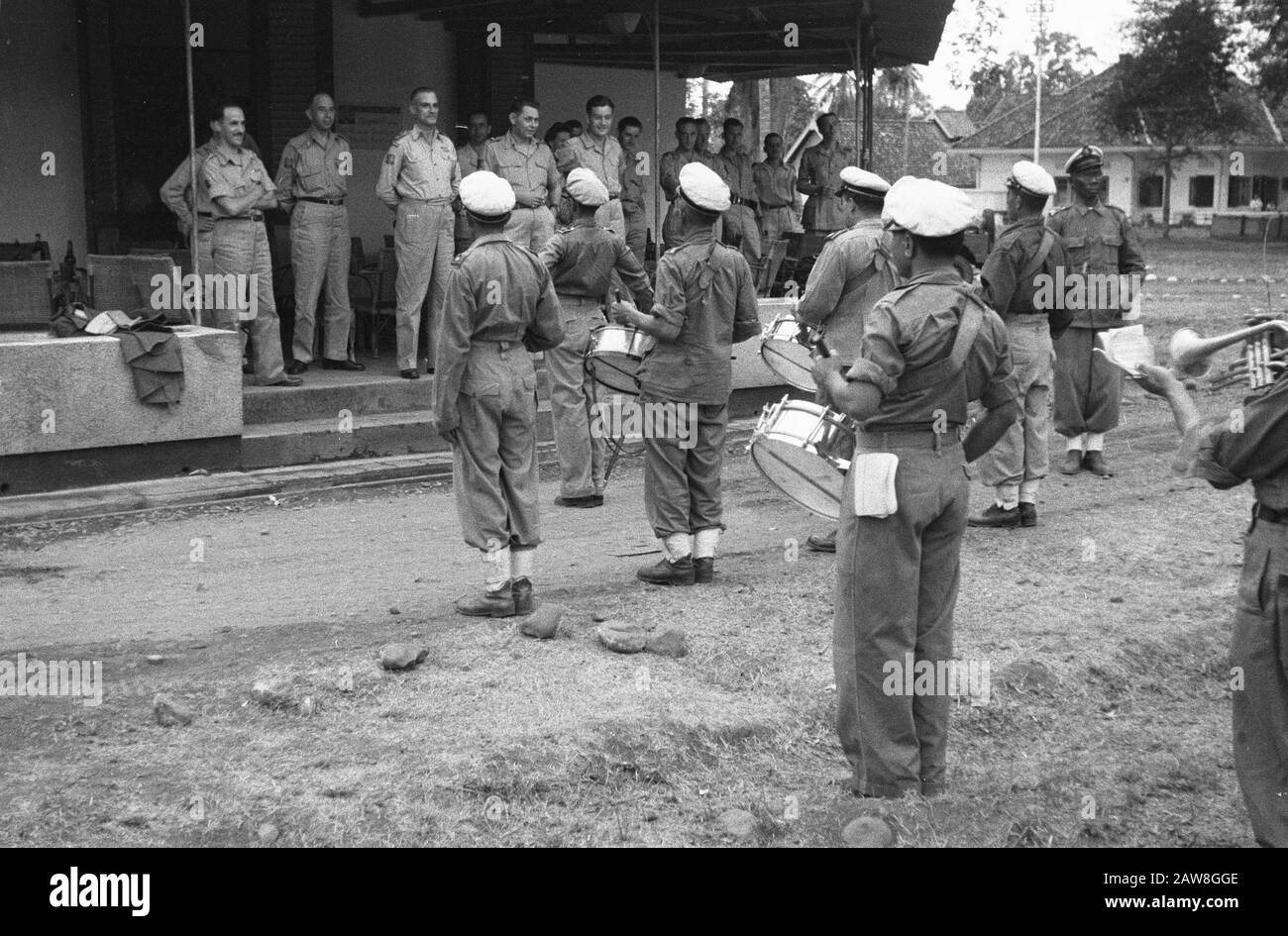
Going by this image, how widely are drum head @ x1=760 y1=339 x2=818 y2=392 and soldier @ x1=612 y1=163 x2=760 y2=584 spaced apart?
0.59 meters

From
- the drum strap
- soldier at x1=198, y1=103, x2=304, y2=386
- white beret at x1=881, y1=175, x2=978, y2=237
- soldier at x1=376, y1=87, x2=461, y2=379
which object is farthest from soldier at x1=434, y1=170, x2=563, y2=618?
soldier at x1=376, y1=87, x2=461, y2=379

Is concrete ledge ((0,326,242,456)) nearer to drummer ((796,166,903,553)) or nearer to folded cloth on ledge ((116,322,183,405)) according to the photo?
folded cloth on ledge ((116,322,183,405))

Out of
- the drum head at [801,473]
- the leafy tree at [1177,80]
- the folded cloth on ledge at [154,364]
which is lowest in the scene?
the drum head at [801,473]

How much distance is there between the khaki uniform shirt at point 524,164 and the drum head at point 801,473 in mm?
5069

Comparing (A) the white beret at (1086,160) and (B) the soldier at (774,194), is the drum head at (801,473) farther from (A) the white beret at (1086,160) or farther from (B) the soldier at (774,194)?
(B) the soldier at (774,194)

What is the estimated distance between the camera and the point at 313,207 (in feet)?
38.6

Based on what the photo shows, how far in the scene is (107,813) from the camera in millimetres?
5121

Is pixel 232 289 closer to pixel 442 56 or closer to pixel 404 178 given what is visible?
pixel 404 178

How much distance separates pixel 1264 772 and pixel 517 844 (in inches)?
90.0

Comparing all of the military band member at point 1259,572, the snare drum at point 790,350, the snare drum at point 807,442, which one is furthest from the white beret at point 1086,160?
the military band member at point 1259,572

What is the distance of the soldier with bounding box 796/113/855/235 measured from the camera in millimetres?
16844

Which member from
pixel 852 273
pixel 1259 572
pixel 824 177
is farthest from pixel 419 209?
pixel 1259 572

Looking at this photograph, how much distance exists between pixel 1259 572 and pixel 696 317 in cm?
375

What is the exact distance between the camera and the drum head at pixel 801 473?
743 centimetres
